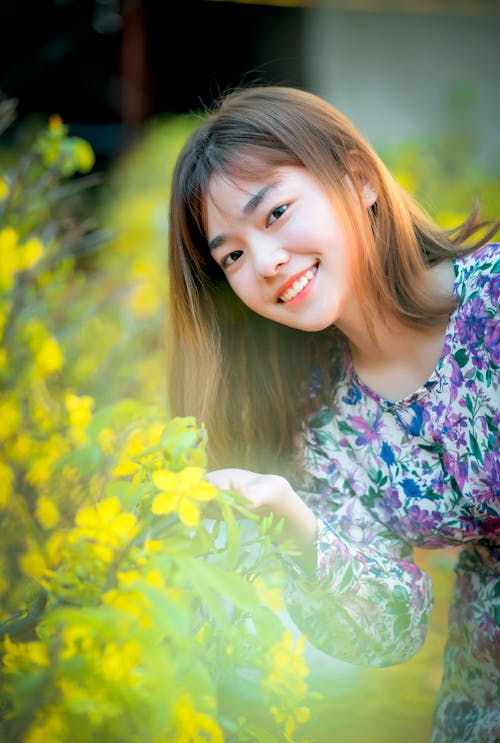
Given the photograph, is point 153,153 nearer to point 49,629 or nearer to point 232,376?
point 232,376

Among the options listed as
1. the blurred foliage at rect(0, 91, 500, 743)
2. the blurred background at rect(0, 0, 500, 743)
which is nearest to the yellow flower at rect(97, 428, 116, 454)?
the blurred foliage at rect(0, 91, 500, 743)

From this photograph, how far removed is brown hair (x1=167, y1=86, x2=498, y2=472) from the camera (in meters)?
1.34

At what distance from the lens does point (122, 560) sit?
0.88 metres

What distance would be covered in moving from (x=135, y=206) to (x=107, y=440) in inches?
115

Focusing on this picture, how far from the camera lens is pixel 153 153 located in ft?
15.3

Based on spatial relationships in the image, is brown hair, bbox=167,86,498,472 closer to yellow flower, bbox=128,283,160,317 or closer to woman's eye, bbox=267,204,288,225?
woman's eye, bbox=267,204,288,225

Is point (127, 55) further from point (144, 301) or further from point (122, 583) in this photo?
point (122, 583)

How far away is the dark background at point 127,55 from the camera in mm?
5789

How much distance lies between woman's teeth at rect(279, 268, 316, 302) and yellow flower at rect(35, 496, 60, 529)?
63 centimetres

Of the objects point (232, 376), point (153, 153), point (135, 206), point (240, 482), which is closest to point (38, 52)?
→ point (153, 153)

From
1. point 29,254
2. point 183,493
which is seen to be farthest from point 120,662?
point 29,254

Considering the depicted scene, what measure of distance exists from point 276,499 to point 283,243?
15.9 inches

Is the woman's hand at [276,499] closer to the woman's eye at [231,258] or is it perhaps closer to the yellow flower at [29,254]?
the woman's eye at [231,258]

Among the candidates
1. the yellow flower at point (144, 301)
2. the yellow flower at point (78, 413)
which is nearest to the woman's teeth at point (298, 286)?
the yellow flower at point (78, 413)
